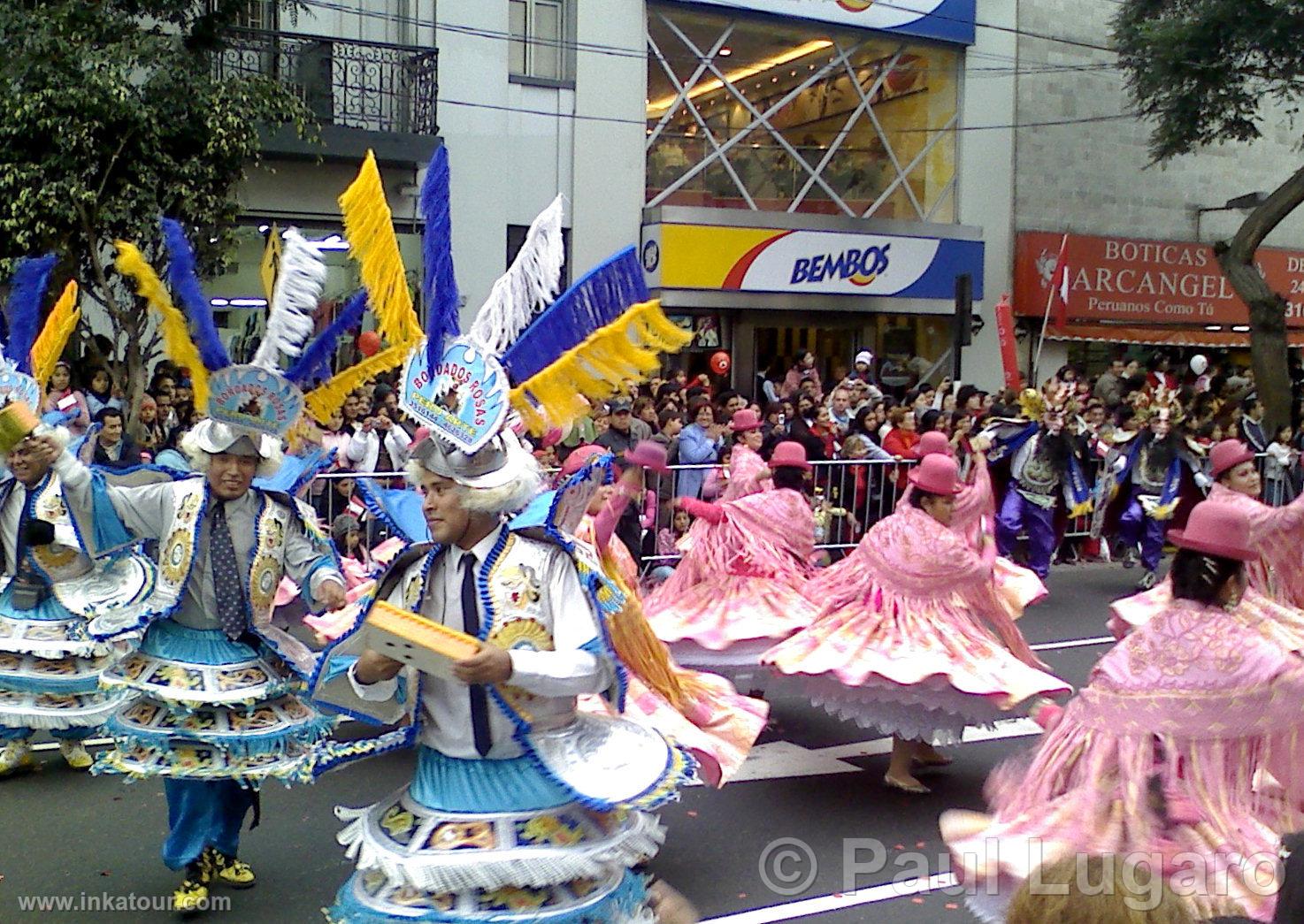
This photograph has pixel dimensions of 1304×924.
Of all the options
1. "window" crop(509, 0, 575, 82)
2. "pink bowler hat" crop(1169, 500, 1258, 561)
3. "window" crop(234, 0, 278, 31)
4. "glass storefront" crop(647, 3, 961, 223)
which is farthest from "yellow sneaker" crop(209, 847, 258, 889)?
"glass storefront" crop(647, 3, 961, 223)

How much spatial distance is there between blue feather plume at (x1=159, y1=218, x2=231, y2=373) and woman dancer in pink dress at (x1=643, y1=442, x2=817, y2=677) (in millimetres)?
2977

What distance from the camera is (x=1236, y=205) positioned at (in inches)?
922

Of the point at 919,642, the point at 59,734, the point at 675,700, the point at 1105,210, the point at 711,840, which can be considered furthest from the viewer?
the point at 1105,210

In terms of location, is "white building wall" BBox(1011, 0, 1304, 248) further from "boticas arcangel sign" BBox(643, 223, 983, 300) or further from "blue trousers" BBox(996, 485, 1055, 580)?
"blue trousers" BBox(996, 485, 1055, 580)

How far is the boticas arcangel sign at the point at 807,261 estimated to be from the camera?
17.5 metres

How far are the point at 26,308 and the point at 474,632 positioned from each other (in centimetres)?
345

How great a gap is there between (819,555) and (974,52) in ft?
46.9

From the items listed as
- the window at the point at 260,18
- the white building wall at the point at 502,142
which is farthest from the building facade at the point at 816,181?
the window at the point at 260,18

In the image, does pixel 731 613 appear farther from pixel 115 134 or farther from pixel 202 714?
pixel 115 134

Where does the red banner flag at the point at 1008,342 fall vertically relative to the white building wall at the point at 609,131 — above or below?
below

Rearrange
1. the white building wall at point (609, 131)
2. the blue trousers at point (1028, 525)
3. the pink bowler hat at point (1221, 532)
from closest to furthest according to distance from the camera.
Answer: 1. the pink bowler hat at point (1221, 532)
2. the blue trousers at point (1028, 525)
3. the white building wall at point (609, 131)

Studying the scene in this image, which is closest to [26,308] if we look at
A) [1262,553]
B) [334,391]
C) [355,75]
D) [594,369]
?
[334,391]

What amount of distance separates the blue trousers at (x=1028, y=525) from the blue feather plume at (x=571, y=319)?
8.73m

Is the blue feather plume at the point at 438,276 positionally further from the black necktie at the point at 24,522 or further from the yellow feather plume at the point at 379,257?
the black necktie at the point at 24,522
